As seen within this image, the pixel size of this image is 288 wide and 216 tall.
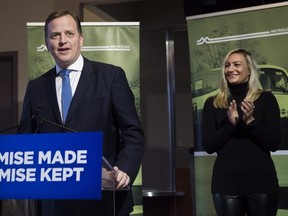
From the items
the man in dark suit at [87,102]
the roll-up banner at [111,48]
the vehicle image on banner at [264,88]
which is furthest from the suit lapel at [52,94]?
the vehicle image on banner at [264,88]

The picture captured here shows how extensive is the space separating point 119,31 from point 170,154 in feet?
7.11

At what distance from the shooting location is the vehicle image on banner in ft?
9.05

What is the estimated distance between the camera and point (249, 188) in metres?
2.65

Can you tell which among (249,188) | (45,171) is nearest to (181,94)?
(249,188)

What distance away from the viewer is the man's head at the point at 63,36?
192 cm

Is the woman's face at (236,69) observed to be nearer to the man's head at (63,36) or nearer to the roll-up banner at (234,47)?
the roll-up banner at (234,47)

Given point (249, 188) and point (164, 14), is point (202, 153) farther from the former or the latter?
point (164, 14)

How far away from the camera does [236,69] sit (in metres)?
2.79

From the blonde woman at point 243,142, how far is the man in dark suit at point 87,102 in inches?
36.4

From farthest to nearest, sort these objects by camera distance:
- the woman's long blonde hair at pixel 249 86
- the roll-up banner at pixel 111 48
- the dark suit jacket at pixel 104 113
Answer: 1. the roll-up banner at pixel 111 48
2. the woman's long blonde hair at pixel 249 86
3. the dark suit jacket at pixel 104 113

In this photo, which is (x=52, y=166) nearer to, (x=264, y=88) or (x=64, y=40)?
(x=64, y=40)

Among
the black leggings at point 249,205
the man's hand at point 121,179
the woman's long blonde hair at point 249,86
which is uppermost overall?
the woman's long blonde hair at point 249,86

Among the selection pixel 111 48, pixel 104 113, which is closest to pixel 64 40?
pixel 104 113

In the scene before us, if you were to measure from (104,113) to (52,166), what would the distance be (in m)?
0.54
